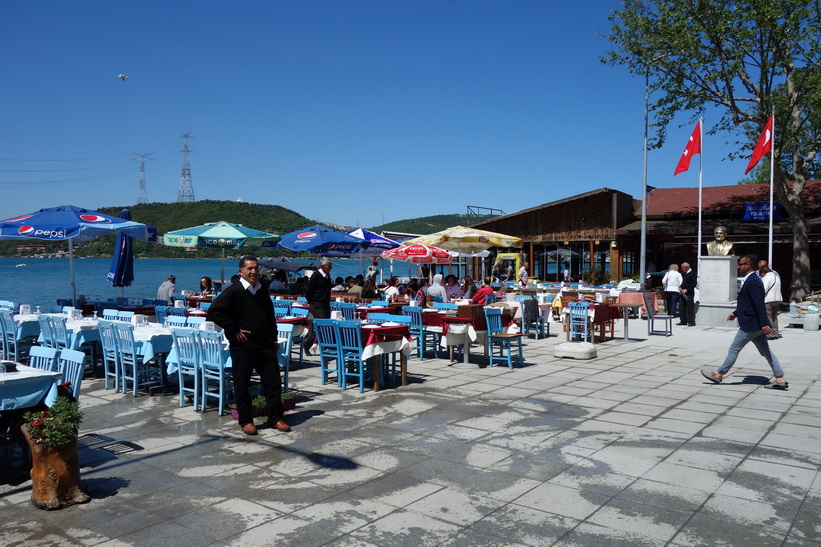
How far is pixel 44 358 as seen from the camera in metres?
5.60

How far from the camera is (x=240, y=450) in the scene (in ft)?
18.4

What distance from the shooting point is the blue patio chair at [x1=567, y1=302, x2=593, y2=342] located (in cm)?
1276

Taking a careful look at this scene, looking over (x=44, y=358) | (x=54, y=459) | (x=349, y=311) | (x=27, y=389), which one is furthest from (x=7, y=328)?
(x=54, y=459)

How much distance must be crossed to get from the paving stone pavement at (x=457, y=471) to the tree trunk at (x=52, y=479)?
77 mm

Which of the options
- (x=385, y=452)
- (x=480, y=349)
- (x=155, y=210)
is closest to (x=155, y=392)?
(x=385, y=452)

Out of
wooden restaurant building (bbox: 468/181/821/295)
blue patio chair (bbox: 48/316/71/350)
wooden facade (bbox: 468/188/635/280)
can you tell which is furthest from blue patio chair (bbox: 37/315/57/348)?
wooden facade (bbox: 468/188/635/280)

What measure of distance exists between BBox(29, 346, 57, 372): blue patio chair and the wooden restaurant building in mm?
24816

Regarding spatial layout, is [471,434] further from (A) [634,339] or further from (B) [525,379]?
(A) [634,339]

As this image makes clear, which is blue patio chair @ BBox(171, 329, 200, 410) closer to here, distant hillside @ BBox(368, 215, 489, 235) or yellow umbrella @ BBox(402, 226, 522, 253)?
yellow umbrella @ BBox(402, 226, 522, 253)

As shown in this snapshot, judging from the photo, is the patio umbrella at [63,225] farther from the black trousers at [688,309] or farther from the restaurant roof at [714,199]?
the restaurant roof at [714,199]

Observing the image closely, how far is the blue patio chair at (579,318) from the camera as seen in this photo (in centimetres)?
1276

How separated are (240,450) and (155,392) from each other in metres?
3.08

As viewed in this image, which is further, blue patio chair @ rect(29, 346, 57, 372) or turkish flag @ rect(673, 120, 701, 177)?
turkish flag @ rect(673, 120, 701, 177)

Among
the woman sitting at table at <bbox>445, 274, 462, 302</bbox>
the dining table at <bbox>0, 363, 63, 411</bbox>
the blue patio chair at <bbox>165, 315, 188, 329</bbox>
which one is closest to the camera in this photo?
the dining table at <bbox>0, 363, 63, 411</bbox>
